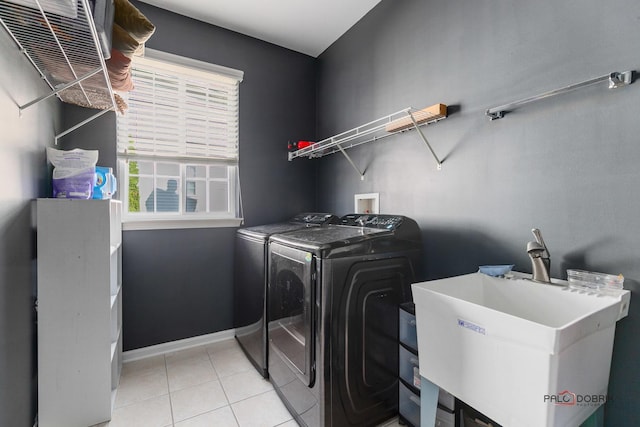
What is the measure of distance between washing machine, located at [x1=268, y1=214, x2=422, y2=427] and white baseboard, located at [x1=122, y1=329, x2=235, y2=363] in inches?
42.0

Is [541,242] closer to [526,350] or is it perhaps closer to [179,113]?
[526,350]

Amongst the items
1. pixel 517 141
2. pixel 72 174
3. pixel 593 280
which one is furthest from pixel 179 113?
pixel 593 280

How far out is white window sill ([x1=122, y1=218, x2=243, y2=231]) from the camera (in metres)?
2.29

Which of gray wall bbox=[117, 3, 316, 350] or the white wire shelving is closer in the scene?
the white wire shelving

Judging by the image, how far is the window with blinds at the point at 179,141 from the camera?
232 centimetres

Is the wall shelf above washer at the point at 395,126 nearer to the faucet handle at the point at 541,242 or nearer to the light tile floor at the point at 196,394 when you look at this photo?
the faucet handle at the point at 541,242

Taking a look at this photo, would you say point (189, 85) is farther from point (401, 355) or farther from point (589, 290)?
point (589, 290)

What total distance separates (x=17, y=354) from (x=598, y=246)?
8.47ft

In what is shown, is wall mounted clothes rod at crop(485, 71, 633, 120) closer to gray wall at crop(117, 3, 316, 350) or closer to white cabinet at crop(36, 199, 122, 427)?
gray wall at crop(117, 3, 316, 350)

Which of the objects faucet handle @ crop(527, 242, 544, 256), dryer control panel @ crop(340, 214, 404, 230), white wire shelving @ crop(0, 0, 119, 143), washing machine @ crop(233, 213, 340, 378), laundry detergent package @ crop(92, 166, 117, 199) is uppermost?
white wire shelving @ crop(0, 0, 119, 143)

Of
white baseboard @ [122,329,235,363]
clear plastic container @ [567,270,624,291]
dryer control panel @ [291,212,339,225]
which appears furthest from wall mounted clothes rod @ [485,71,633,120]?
white baseboard @ [122,329,235,363]

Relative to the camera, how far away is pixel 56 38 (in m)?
1.16

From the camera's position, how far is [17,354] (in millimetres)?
1313

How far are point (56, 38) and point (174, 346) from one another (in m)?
2.27
